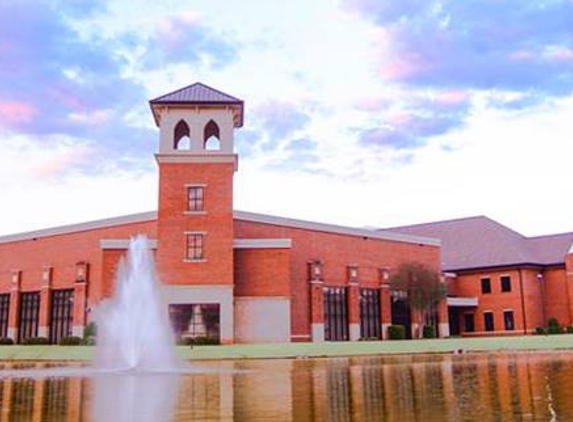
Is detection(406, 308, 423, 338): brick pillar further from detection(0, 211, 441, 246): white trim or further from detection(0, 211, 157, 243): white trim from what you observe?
detection(0, 211, 157, 243): white trim

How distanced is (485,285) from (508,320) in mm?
3821

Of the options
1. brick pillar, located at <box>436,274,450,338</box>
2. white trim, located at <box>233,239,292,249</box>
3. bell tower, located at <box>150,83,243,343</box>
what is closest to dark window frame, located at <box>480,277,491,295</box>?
brick pillar, located at <box>436,274,450,338</box>

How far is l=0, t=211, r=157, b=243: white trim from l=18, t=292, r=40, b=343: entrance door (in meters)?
4.64

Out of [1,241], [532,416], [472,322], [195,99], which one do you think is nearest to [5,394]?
[532,416]

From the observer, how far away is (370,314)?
5397 cm

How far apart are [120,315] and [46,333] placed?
26.7 metres

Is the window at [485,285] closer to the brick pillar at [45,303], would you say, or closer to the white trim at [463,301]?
the white trim at [463,301]

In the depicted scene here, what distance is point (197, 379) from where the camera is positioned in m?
16.0

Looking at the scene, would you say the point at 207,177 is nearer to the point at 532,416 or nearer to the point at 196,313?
the point at 196,313

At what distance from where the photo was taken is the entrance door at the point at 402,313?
56031 millimetres

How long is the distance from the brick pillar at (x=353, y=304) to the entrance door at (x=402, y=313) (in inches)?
176

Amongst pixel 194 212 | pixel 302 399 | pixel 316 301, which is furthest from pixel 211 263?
pixel 302 399

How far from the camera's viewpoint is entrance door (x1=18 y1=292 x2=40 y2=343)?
52438mm

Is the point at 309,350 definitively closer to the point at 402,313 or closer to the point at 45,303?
the point at 402,313
